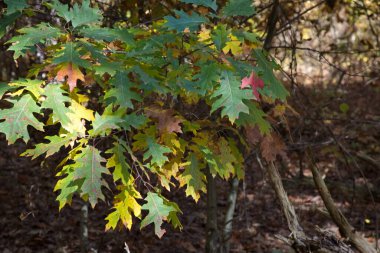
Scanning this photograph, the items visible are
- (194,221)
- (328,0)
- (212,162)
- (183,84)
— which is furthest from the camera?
(194,221)

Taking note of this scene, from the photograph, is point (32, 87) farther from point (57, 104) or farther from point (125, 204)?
point (125, 204)

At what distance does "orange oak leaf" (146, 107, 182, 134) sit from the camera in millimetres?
2549

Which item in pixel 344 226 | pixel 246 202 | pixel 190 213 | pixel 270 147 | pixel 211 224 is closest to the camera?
pixel 270 147

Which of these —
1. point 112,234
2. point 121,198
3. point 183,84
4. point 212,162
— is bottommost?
point 112,234

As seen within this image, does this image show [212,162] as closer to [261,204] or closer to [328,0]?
[328,0]

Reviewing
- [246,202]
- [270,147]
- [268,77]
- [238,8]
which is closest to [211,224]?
[270,147]

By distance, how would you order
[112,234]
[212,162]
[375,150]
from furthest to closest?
[375,150]
[112,234]
[212,162]

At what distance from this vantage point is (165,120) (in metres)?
2.58

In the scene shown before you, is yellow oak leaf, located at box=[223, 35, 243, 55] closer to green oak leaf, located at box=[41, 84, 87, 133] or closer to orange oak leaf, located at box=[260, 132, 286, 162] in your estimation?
orange oak leaf, located at box=[260, 132, 286, 162]

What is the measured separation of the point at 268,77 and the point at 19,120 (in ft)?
3.83

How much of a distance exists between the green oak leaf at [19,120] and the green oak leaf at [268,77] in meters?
1.05

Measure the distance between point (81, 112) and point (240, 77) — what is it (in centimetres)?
80

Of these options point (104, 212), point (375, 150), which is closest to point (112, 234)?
point (104, 212)

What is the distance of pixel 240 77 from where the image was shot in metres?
Answer: 2.29
